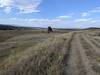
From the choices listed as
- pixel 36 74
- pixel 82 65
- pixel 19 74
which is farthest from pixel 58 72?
pixel 82 65

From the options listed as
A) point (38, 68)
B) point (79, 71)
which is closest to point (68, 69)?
point (79, 71)

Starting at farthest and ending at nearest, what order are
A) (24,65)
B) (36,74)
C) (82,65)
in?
(82,65) → (24,65) → (36,74)

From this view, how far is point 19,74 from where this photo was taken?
11.4 metres

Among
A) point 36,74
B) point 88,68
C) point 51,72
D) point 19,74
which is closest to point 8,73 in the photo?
point 19,74

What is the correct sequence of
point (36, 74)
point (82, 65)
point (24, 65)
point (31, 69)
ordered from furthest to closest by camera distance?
point (82, 65) < point (24, 65) < point (31, 69) < point (36, 74)

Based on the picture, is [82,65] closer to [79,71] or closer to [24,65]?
[79,71]

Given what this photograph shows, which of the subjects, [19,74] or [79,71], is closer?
[19,74]

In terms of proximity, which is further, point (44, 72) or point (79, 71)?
point (79, 71)

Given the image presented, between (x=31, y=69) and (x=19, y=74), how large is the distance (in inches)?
39.3

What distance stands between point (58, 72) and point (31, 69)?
4.95ft

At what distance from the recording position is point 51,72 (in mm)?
11461

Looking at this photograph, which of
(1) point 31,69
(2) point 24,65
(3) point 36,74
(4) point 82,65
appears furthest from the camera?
(4) point 82,65

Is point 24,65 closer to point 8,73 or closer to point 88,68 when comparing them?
point 8,73

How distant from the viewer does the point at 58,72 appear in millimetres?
11609
